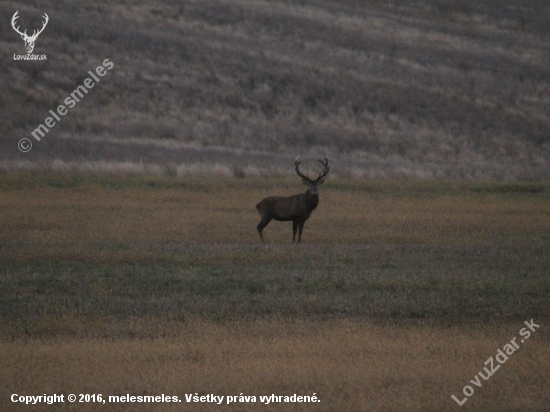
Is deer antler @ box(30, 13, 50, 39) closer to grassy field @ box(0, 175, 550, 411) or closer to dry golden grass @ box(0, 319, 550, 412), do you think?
grassy field @ box(0, 175, 550, 411)

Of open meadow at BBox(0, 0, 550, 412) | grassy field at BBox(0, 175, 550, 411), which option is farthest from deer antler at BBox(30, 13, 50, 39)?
grassy field at BBox(0, 175, 550, 411)

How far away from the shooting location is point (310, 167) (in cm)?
3628

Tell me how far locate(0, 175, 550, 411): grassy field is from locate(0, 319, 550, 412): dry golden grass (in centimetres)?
2

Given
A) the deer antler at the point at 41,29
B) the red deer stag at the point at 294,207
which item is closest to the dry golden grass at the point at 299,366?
the red deer stag at the point at 294,207

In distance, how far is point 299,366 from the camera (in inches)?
321

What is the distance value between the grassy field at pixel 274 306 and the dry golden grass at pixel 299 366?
24mm

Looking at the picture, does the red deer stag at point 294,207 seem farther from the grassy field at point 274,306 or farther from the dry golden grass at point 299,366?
the dry golden grass at point 299,366

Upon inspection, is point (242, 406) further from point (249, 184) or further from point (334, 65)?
point (334, 65)

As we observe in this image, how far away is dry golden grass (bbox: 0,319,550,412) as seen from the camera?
7300 mm

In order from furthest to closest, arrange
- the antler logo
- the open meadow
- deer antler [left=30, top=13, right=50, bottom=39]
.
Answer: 1. deer antler [left=30, top=13, right=50, bottom=39]
2. the antler logo
3. the open meadow

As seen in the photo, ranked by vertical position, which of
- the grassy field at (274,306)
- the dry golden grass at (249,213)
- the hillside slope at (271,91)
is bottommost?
the hillside slope at (271,91)

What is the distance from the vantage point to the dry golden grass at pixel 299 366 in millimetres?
7300

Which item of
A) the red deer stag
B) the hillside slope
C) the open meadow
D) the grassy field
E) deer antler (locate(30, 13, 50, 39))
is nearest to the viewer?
the grassy field

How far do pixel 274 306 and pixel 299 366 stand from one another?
2.71 metres
